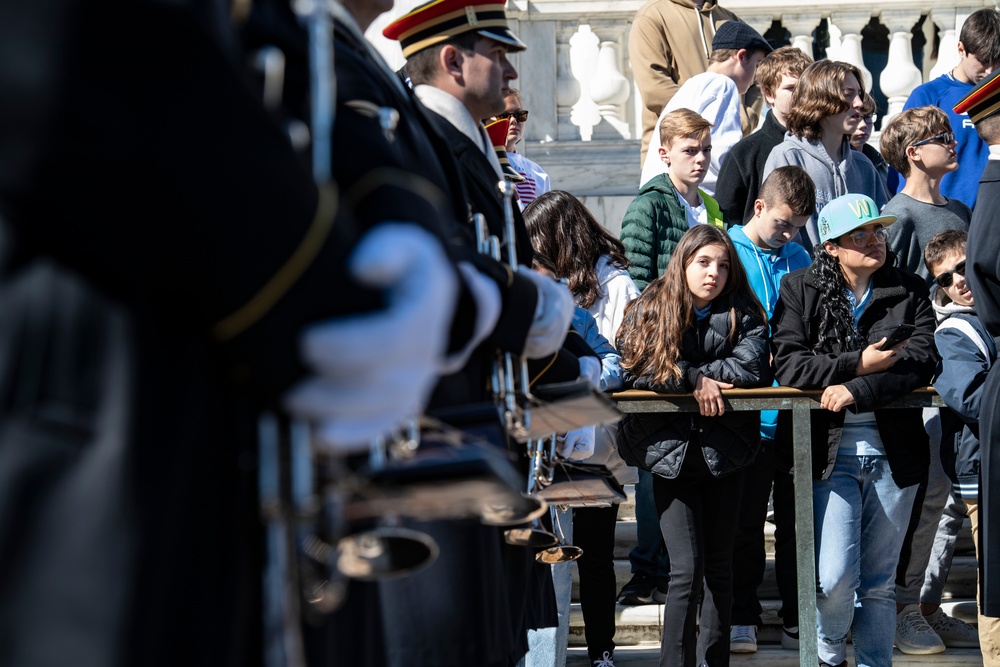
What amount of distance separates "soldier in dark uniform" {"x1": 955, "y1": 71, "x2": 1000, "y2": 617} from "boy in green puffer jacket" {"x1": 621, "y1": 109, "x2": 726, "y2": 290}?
1.69 metres

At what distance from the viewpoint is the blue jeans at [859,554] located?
5051 millimetres

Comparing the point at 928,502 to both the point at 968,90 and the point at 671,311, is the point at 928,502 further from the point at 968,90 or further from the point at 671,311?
the point at 968,90

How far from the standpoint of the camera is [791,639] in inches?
218

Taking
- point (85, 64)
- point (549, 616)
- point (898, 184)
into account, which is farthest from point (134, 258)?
point (898, 184)

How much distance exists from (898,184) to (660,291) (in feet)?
9.17

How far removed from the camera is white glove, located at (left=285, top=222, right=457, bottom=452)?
1400mm

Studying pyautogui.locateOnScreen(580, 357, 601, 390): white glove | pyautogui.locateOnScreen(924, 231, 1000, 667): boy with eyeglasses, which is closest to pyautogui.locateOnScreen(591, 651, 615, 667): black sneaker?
pyautogui.locateOnScreen(924, 231, 1000, 667): boy with eyeglasses

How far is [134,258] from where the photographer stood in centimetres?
140

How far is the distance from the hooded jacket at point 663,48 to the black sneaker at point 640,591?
3.12m

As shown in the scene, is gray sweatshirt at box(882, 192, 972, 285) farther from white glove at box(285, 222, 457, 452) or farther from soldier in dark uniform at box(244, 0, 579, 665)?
white glove at box(285, 222, 457, 452)

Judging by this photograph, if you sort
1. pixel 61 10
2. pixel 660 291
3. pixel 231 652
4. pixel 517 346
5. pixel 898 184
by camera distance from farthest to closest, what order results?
pixel 898 184 < pixel 660 291 < pixel 517 346 < pixel 231 652 < pixel 61 10

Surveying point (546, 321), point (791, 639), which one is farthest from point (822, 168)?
point (546, 321)

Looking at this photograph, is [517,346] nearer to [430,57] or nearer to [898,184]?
[430,57]

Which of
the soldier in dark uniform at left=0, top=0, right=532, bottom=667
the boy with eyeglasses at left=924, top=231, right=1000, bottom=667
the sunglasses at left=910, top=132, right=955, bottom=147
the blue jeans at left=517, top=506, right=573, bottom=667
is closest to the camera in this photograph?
the soldier in dark uniform at left=0, top=0, right=532, bottom=667
